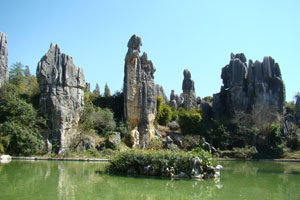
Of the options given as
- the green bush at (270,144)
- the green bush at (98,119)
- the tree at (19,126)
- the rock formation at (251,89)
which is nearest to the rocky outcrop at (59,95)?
the green bush at (98,119)

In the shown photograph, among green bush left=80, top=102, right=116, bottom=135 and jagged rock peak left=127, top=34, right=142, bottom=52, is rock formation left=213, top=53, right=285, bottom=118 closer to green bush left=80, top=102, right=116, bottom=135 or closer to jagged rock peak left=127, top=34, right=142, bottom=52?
jagged rock peak left=127, top=34, right=142, bottom=52

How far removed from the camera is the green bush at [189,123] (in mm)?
29322

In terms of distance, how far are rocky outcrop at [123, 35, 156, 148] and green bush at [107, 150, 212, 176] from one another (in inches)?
559

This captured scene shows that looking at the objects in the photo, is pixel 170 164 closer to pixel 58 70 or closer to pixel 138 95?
pixel 58 70

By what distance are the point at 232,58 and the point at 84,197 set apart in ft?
105

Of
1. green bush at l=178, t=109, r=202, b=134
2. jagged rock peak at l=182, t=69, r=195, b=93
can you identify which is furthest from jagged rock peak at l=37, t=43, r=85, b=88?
jagged rock peak at l=182, t=69, r=195, b=93

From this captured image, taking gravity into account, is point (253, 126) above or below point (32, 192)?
above

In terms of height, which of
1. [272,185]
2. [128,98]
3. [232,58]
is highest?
[232,58]

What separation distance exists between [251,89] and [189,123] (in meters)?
7.92

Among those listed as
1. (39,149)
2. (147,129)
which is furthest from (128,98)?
(39,149)

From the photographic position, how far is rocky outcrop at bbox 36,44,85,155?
21531 mm

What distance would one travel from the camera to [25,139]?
18.7 m

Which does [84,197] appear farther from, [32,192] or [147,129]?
[147,129]

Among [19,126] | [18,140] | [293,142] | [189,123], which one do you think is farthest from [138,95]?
[293,142]
